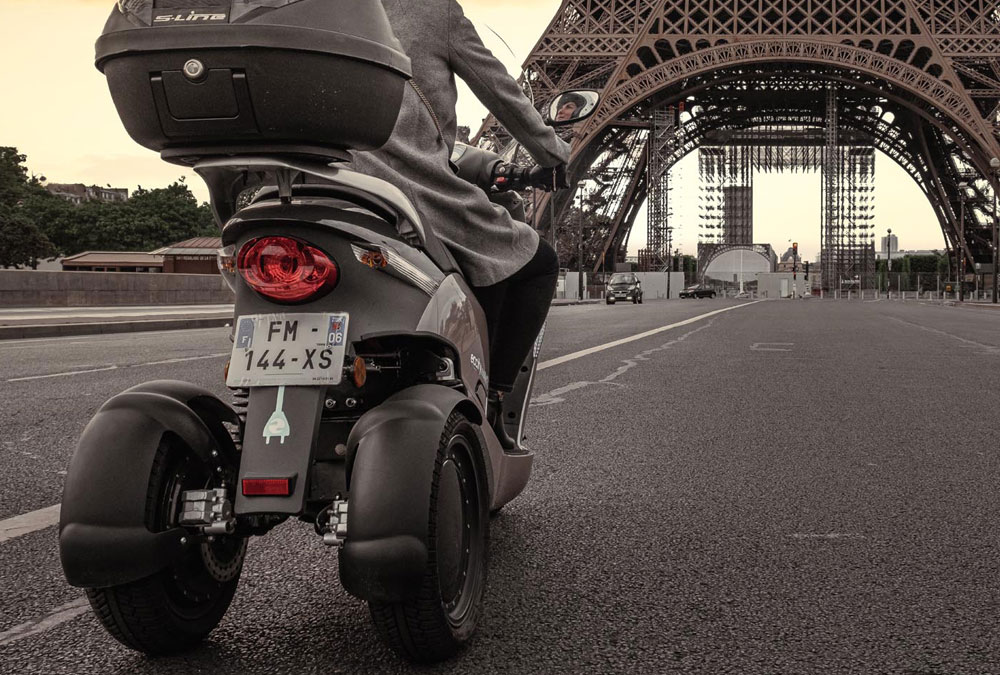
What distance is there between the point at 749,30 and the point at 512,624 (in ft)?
146

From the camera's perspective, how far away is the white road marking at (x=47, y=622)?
2.08 meters

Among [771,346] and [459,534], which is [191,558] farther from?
[771,346]

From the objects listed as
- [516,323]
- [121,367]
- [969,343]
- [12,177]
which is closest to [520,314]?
[516,323]

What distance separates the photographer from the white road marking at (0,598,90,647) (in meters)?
2.08

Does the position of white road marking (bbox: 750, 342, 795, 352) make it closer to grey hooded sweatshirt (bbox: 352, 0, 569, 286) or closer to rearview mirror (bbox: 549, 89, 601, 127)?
rearview mirror (bbox: 549, 89, 601, 127)

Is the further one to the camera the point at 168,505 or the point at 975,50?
the point at 975,50

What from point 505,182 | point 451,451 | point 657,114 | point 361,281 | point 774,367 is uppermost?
point 657,114

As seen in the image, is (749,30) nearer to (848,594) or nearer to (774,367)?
(774,367)

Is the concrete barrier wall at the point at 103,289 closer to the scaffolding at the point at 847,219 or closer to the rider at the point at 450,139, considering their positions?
the rider at the point at 450,139

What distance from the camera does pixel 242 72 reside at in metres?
1.70

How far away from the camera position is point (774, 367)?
898cm

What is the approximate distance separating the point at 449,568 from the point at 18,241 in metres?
56.7

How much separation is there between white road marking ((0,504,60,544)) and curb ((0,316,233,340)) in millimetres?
10930

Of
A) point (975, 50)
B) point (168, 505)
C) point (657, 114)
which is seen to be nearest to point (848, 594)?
point (168, 505)
